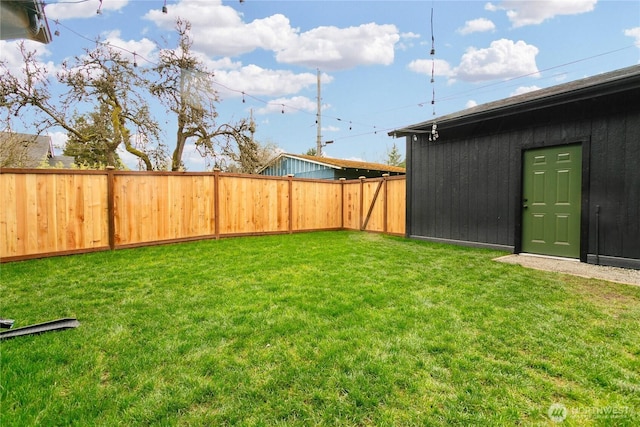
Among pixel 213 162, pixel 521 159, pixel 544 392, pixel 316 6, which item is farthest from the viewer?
pixel 213 162

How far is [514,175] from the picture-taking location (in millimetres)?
5156

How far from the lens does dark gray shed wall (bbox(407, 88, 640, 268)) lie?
4.04 meters

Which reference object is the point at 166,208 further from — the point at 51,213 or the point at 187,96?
the point at 187,96

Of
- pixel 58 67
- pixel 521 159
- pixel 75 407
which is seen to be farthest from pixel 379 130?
pixel 75 407

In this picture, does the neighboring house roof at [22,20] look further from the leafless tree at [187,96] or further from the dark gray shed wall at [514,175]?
the leafless tree at [187,96]

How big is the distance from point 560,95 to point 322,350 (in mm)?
4842

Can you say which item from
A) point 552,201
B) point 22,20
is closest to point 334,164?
point 552,201

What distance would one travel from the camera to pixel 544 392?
1.51 m

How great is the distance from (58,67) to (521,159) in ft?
38.6

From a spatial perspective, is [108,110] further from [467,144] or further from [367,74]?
[467,144]

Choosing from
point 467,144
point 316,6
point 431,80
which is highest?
point 316,6

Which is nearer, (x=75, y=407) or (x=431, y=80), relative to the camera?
(x=75, y=407)

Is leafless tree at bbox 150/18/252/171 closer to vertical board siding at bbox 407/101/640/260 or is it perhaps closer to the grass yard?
vertical board siding at bbox 407/101/640/260

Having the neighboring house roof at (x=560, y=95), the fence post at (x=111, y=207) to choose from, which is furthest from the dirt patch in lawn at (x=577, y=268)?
the fence post at (x=111, y=207)
